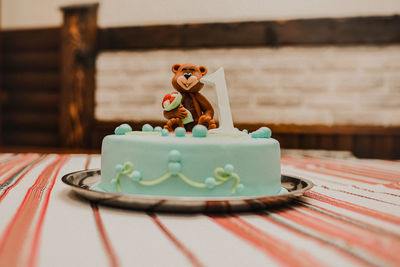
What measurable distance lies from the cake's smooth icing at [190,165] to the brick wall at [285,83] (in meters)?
2.17

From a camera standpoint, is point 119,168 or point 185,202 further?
point 119,168

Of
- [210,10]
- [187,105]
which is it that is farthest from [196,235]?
[210,10]

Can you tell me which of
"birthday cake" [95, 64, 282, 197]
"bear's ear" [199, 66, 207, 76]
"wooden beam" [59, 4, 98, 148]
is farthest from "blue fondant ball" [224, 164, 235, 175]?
"wooden beam" [59, 4, 98, 148]

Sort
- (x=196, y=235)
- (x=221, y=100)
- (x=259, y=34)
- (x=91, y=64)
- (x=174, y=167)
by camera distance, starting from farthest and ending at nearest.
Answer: (x=91, y=64) < (x=259, y=34) < (x=221, y=100) < (x=174, y=167) < (x=196, y=235)

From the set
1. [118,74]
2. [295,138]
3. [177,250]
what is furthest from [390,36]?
[177,250]

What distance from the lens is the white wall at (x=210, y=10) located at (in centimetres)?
296

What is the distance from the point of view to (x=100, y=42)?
3.27 m

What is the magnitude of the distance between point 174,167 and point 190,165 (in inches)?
1.6

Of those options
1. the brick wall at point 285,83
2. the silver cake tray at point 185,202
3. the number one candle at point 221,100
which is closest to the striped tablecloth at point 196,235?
the silver cake tray at point 185,202

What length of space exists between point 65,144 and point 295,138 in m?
2.18

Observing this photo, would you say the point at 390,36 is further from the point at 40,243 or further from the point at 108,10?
the point at 40,243

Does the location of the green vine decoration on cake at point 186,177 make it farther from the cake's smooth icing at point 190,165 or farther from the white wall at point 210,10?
the white wall at point 210,10

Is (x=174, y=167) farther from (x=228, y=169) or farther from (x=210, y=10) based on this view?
(x=210, y=10)

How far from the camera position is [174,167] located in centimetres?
81
